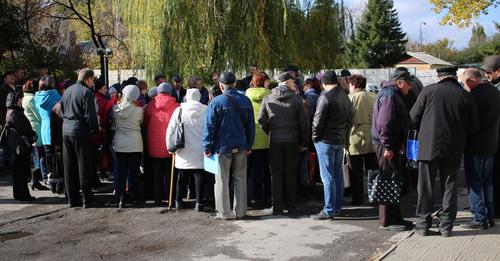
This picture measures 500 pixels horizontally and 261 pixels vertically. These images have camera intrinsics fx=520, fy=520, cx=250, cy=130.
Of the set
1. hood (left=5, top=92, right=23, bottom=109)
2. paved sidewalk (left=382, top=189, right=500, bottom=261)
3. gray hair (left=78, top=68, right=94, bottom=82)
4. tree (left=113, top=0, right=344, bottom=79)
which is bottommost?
paved sidewalk (left=382, top=189, right=500, bottom=261)

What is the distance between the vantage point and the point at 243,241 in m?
5.91

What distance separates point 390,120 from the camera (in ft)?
20.0

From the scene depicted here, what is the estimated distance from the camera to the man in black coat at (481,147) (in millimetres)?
6199

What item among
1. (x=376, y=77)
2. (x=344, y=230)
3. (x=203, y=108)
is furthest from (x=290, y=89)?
(x=376, y=77)

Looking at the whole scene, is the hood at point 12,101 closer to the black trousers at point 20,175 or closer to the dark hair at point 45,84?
the dark hair at point 45,84

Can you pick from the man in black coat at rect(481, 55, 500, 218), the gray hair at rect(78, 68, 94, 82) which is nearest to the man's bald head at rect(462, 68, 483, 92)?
the man in black coat at rect(481, 55, 500, 218)

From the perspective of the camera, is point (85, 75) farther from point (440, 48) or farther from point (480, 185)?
point (440, 48)

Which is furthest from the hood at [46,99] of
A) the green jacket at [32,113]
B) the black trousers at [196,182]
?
the black trousers at [196,182]

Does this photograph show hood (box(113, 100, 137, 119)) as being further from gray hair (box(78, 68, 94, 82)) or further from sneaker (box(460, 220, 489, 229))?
sneaker (box(460, 220, 489, 229))

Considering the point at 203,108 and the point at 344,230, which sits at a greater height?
the point at 203,108

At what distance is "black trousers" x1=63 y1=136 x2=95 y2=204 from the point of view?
749 cm

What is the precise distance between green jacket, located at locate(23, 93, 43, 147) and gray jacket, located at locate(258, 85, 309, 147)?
13.1 feet

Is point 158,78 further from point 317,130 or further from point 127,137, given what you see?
point 317,130

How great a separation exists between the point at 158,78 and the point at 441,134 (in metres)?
6.24
